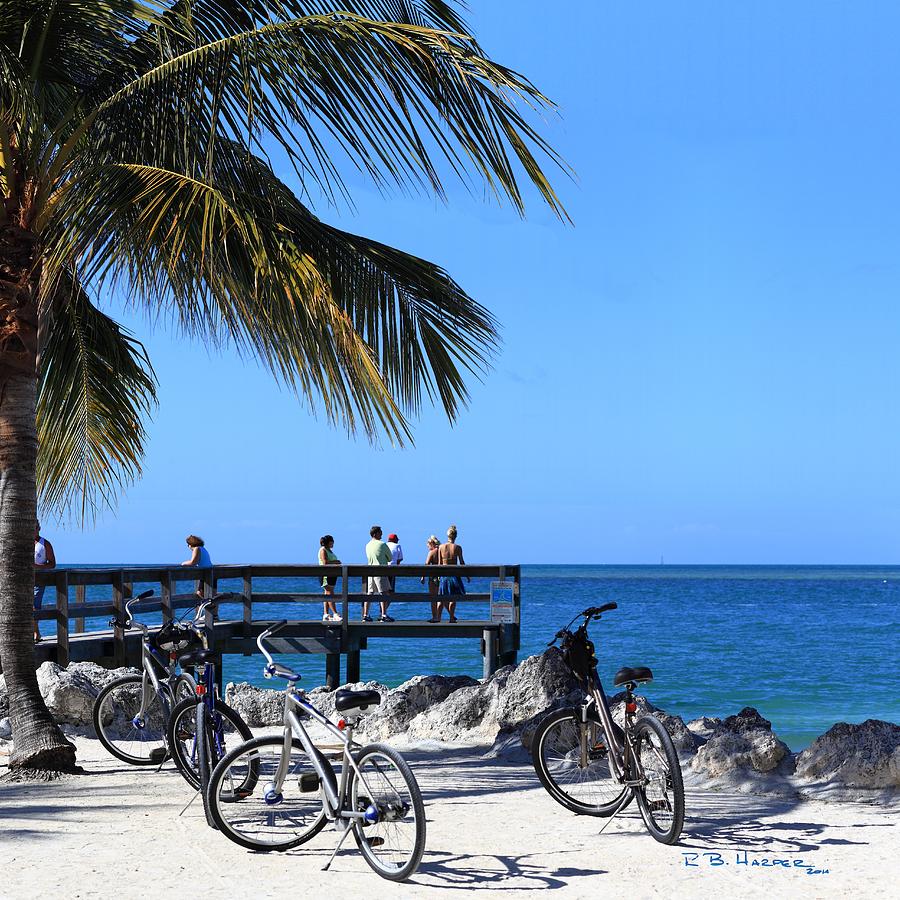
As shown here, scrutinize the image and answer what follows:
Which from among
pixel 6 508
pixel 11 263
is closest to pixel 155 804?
pixel 6 508

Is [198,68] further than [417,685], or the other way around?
[417,685]

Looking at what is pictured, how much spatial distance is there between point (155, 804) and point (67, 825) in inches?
25.0

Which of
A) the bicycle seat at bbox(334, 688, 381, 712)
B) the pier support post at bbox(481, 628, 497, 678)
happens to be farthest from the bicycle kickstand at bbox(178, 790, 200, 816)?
the pier support post at bbox(481, 628, 497, 678)

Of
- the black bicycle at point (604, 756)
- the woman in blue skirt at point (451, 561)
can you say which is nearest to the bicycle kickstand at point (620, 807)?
the black bicycle at point (604, 756)

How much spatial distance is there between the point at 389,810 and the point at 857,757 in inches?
137

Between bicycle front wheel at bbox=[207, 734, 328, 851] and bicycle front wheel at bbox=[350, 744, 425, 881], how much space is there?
370mm

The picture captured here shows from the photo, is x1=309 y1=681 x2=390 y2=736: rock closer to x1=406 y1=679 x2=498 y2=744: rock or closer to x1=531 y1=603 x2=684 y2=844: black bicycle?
x1=406 y1=679 x2=498 y2=744: rock

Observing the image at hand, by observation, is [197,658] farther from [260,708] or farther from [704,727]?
[704,727]

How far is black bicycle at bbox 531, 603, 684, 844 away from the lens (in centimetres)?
594

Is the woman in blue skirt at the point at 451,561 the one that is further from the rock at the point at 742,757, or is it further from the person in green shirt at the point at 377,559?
the rock at the point at 742,757

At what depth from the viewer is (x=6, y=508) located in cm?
823

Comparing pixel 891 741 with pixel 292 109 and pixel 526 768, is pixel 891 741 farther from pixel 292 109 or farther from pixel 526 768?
Result: pixel 292 109

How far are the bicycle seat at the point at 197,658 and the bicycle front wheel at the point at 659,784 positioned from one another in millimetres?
2443

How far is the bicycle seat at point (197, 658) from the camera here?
697 cm
